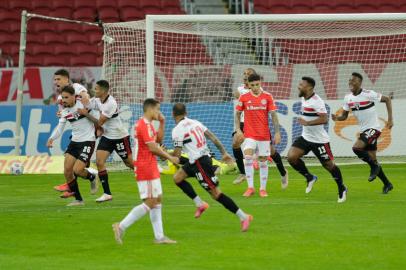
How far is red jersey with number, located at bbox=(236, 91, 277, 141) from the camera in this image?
18.1 m

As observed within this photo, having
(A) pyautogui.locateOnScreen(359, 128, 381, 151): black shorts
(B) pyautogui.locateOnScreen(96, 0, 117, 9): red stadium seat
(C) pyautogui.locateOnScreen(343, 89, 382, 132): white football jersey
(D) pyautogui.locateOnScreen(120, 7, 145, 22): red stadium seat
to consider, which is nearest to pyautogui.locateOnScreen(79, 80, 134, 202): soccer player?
(C) pyautogui.locateOnScreen(343, 89, 382, 132): white football jersey

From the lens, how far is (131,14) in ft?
101

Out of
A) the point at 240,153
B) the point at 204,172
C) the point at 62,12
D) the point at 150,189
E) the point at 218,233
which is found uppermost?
the point at 62,12

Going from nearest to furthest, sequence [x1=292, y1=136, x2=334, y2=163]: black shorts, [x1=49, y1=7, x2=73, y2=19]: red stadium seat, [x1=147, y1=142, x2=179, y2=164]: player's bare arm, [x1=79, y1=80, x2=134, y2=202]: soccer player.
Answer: [x1=147, y1=142, x2=179, y2=164]: player's bare arm → [x1=292, y1=136, x2=334, y2=163]: black shorts → [x1=79, y1=80, x2=134, y2=202]: soccer player → [x1=49, y1=7, x2=73, y2=19]: red stadium seat

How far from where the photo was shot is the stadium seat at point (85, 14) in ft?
100

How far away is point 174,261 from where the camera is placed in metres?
11.1

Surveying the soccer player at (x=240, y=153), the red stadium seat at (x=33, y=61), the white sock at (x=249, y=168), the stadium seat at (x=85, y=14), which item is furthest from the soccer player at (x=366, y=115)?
the stadium seat at (x=85, y=14)

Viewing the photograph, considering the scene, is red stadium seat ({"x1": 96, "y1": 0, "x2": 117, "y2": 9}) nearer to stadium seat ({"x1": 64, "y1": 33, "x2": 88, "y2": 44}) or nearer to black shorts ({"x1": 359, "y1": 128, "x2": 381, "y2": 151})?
→ stadium seat ({"x1": 64, "y1": 33, "x2": 88, "y2": 44})

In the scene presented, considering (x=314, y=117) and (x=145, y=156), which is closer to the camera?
(x=145, y=156)

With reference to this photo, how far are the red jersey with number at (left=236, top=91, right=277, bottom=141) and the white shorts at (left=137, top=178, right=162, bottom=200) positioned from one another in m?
5.79

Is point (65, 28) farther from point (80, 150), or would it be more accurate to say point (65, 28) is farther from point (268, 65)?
point (80, 150)

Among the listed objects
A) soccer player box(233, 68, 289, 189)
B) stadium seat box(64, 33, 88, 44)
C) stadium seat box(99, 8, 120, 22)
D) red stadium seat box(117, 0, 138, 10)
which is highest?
red stadium seat box(117, 0, 138, 10)

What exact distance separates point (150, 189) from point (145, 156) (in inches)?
16.3

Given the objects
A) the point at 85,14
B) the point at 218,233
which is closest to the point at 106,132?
the point at 218,233
